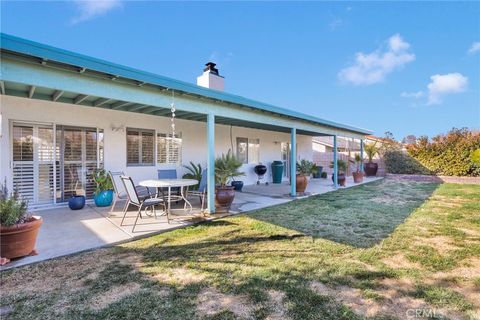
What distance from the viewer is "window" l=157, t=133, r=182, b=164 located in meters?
8.63

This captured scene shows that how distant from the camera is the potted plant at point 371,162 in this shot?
16.5m

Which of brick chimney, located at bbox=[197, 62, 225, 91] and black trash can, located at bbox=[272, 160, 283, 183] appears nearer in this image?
brick chimney, located at bbox=[197, 62, 225, 91]

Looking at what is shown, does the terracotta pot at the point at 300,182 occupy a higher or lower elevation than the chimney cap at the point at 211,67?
lower

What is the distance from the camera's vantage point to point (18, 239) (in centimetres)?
344

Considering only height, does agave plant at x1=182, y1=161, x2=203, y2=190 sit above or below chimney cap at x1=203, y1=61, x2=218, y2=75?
below

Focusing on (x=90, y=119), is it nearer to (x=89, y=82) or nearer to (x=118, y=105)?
(x=118, y=105)

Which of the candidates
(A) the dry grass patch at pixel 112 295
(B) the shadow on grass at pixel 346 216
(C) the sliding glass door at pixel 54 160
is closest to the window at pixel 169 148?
(C) the sliding glass door at pixel 54 160

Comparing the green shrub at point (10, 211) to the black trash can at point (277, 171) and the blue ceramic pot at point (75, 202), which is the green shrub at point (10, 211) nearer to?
the blue ceramic pot at point (75, 202)

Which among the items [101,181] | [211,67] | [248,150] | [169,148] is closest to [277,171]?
[248,150]

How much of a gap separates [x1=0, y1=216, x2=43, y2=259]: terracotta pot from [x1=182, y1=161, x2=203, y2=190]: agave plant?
15.8 feet

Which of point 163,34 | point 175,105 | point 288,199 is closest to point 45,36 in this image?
point 163,34

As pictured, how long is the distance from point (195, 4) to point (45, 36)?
5327 millimetres

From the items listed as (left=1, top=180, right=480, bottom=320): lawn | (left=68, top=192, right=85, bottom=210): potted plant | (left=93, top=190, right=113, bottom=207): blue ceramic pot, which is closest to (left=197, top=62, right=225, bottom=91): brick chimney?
(left=93, top=190, right=113, bottom=207): blue ceramic pot

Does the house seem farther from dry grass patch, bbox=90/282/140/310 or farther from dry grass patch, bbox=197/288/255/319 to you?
→ dry grass patch, bbox=197/288/255/319
